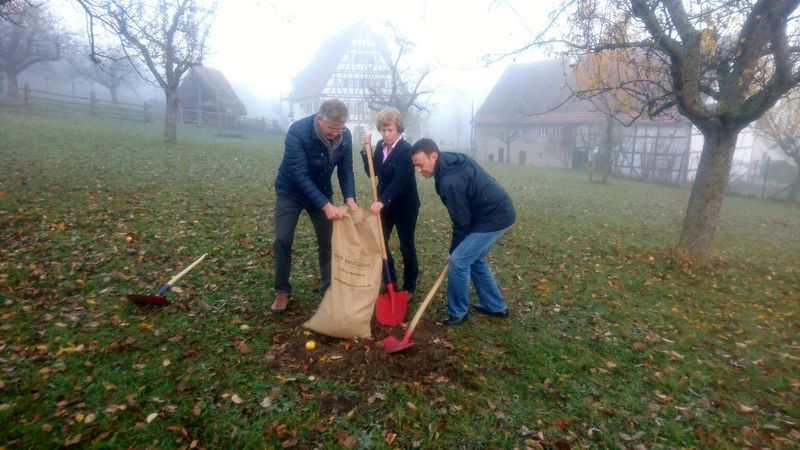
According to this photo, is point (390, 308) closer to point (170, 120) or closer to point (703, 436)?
point (703, 436)

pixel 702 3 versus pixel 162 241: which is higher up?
pixel 702 3

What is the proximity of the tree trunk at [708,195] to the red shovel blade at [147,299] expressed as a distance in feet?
23.5

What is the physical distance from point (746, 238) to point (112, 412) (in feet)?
39.8

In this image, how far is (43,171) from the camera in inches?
378

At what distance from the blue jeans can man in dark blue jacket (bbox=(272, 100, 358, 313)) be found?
1.07m

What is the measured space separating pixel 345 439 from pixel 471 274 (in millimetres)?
2245

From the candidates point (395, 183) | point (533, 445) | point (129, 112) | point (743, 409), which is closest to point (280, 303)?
point (395, 183)

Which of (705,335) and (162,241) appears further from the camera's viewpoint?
(162,241)

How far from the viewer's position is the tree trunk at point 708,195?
686 cm

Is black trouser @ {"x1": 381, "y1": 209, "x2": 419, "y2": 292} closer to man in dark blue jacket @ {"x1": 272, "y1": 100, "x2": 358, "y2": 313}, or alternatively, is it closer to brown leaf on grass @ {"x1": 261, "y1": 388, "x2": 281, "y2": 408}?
man in dark blue jacket @ {"x1": 272, "y1": 100, "x2": 358, "y2": 313}

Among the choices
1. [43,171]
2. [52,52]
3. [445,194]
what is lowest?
[43,171]

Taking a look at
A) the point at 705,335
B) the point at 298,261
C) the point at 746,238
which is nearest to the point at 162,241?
the point at 298,261

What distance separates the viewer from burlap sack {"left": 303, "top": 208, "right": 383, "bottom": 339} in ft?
12.3

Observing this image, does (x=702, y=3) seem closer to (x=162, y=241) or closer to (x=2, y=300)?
(x=162, y=241)
